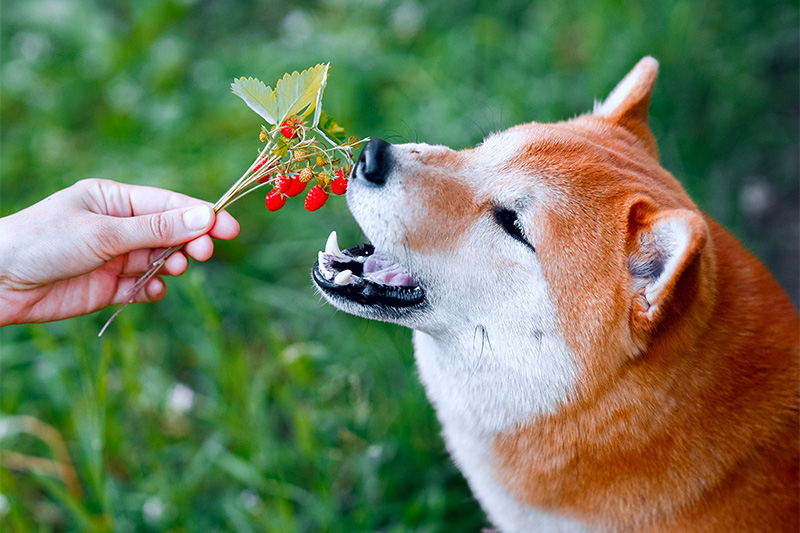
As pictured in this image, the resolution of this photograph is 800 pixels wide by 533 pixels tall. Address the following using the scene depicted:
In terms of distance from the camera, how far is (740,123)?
4547mm

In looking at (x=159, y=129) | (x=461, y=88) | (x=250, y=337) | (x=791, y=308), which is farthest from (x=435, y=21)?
(x=791, y=308)

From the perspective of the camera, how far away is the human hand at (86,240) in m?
2.15

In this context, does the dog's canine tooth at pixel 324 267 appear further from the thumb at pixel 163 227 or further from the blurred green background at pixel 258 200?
the blurred green background at pixel 258 200

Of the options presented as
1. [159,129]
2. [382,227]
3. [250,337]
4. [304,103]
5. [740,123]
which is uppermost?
[304,103]

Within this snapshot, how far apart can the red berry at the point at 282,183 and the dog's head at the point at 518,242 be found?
214mm

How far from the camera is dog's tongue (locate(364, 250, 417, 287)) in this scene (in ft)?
7.34

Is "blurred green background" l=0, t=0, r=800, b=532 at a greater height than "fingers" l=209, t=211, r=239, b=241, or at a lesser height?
lesser

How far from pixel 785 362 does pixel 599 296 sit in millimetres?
769

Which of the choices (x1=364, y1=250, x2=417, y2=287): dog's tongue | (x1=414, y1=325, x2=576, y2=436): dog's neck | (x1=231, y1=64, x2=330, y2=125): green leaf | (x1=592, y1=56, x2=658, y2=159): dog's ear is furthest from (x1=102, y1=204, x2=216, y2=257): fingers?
(x1=592, y1=56, x2=658, y2=159): dog's ear

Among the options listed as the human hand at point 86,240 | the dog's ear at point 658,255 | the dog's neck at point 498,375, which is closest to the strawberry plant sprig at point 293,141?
the human hand at point 86,240

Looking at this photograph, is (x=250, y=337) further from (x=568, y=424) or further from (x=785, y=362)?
(x=785, y=362)

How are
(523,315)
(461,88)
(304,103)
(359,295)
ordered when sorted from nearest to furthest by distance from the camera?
1. (304,103)
2. (523,315)
3. (359,295)
4. (461,88)

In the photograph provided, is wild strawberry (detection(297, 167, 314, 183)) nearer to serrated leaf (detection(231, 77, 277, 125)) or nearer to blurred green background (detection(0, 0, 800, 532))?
serrated leaf (detection(231, 77, 277, 125))

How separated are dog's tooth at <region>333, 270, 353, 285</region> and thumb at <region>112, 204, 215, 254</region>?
0.50 metres
